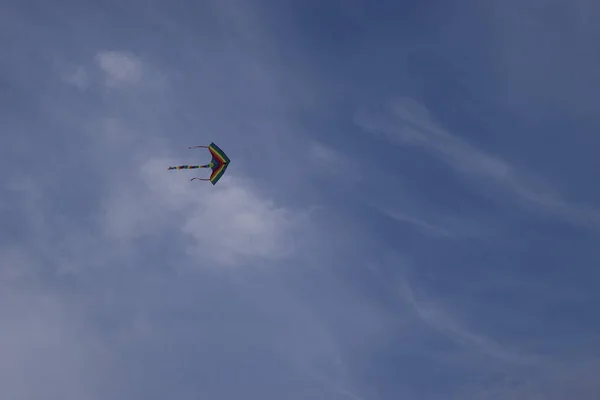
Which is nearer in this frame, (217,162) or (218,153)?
(218,153)

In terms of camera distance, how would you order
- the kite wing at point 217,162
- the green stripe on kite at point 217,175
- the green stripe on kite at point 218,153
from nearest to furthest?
the green stripe on kite at point 218,153 → the kite wing at point 217,162 → the green stripe on kite at point 217,175

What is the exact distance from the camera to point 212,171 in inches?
6211

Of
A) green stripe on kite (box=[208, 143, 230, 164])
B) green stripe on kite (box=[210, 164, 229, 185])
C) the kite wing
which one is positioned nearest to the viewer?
green stripe on kite (box=[208, 143, 230, 164])

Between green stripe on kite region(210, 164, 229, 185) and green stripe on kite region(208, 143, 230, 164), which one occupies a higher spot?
green stripe on kite region(208, 143, 230, 164)

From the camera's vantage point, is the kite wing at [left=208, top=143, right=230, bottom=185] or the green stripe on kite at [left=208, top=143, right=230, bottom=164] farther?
the kite wing at [left=208, top=143, right=230, bottom=185]

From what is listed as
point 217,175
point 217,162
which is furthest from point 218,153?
point 217,175

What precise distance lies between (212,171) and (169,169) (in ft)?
42.3

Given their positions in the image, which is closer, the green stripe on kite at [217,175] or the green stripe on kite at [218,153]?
the green stripe on kite at [218,153]

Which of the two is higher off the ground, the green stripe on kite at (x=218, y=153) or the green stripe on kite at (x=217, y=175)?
the green stripe on kite at (x=218, y=153)

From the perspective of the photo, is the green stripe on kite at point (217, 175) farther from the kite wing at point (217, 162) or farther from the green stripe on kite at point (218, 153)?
the green stripe on kite at point (218, 153)

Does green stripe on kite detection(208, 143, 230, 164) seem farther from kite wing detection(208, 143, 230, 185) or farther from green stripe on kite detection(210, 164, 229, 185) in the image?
green stripe on kite detection(210, 164, 229, 185)

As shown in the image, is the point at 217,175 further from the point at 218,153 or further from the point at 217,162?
A: the point at 218,153

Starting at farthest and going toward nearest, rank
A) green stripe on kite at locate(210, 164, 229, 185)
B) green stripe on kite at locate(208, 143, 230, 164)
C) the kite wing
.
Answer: green stripe on kite at locate(210, 164, 229, 185) < the kite wing < green stripe on kite at locate(208, 143, 230, 164)

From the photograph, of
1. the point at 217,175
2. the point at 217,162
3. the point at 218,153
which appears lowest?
the point at 217,175
